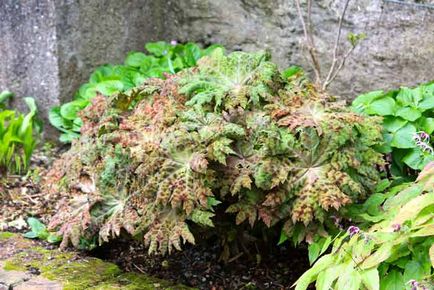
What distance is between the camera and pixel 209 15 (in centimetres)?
452

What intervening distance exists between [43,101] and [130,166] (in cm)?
171

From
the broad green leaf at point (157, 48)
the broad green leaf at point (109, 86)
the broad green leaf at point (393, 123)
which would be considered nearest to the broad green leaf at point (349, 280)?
the broad green leaf at point (393, 123)

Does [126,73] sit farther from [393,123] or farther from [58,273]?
[393,123]

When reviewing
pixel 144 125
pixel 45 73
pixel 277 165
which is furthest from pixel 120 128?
pixel 45 73

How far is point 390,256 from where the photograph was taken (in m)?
2.09

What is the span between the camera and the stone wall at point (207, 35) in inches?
148

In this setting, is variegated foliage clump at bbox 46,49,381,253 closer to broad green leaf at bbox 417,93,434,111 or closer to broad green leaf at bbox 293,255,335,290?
broad green leaf at bbox 293,255,335,290

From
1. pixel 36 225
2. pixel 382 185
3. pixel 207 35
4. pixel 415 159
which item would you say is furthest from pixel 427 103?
pixel 207 35

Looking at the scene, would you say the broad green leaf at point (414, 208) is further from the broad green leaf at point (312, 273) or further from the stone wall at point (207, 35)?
the stone wall at point (207, 35)

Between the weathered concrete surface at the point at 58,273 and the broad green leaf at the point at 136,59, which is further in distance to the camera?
the broad green leaf at the point at 136,59

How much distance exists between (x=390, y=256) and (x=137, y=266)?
1.25 m

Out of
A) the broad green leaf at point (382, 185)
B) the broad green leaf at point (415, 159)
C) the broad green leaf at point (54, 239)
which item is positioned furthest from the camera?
the broad green leaf at point (54, 239)

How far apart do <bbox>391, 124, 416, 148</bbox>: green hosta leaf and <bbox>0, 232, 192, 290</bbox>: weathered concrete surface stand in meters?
1.07

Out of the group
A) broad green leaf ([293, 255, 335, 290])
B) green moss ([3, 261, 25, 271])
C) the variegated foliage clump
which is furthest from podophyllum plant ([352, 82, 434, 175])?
green moss ([3, 261, 25, 271])
